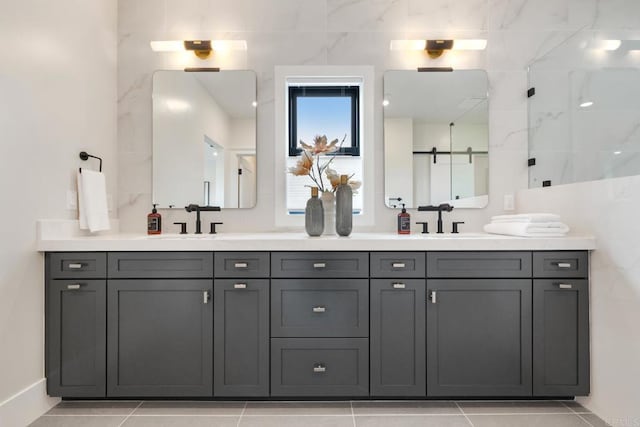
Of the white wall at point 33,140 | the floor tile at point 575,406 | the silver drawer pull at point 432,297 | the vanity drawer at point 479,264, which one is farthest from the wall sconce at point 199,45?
the floor tile at point 575,406

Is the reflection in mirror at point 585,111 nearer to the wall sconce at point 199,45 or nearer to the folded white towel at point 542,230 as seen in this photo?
the folded white towel at point 542,230

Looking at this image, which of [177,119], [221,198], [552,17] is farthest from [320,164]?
[552,17]

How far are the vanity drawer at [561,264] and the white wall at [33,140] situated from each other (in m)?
2.58

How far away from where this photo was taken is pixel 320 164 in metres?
2.53

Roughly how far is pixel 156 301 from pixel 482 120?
2404 mm

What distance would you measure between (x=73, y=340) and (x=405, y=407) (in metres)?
1.78

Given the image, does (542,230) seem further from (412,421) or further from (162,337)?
(162,337)

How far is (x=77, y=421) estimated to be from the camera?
1.77m

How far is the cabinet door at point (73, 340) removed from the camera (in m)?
1.84

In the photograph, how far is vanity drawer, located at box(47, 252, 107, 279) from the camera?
185cm

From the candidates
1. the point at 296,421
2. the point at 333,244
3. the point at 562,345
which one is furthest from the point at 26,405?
the point at 562,345

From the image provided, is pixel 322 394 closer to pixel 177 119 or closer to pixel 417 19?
pixel 177 119

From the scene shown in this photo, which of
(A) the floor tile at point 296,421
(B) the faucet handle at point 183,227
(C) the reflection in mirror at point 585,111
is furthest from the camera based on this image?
(B) the faucet handle at point 183,227

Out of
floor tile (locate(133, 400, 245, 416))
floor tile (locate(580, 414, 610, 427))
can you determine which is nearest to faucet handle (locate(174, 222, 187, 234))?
floor tile (locate(133, 400, 245, 416))
